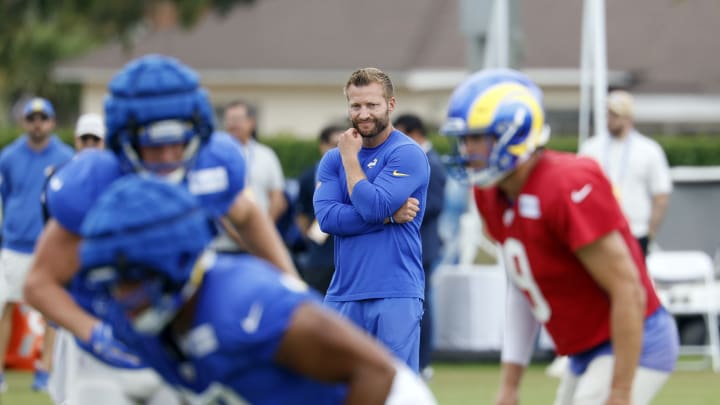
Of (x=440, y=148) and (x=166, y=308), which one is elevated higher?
(x=166, y=308)

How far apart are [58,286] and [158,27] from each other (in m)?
26.8

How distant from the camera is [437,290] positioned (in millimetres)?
13016

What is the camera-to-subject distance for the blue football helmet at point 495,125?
14.6ft

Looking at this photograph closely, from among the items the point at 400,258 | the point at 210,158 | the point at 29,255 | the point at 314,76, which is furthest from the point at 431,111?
the point at 210,158

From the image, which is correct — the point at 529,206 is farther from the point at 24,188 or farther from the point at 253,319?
the point at 24,188

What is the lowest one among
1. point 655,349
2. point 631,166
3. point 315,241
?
point 315,241

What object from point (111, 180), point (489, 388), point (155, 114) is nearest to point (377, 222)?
point (111, 180)

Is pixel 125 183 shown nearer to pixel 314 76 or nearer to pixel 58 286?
pixel 58 286

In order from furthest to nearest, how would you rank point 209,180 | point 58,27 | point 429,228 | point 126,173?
1. point 58,27
2. point 429,228
3. point 209,180
4. point 126,173

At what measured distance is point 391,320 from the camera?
6.77 m

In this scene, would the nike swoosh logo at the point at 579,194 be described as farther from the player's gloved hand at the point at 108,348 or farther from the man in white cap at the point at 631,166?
the man in white cap at the point at 631,166

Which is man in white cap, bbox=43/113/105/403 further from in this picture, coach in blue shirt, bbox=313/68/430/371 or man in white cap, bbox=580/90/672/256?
man in white cap, bbox=580/90/672/256

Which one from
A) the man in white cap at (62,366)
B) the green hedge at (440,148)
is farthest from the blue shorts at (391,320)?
the green hedge at (440,148)

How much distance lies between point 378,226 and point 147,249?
3.62 meters
